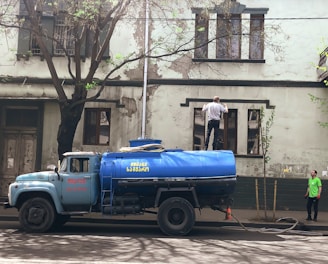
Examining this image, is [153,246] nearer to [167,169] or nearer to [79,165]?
[167,169]

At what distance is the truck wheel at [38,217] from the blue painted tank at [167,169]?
1581 millimetres

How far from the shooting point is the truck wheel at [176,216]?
10484 millimetres

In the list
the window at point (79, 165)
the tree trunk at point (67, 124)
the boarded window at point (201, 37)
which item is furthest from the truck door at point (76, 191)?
the boarded window at point (201, 37)

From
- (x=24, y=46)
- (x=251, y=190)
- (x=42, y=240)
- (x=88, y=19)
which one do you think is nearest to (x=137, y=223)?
(x=42, y=240)

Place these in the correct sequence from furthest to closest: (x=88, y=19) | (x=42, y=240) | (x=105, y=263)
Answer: (x=88, y=19), (x=42, y=240), (x=105, y=263)

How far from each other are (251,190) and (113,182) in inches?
294

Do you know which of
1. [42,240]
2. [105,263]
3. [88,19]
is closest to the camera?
[105,263]

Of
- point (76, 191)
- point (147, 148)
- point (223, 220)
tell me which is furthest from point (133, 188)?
point (223, 220)

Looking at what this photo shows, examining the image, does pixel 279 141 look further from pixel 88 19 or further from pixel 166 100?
pixel 88 19

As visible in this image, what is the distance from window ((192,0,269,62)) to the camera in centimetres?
1652

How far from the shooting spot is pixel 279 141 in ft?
53.3

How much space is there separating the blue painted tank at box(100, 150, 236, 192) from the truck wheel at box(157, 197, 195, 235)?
61 centimetres

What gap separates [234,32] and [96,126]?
7025mm

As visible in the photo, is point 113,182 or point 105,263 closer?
point 105,263
